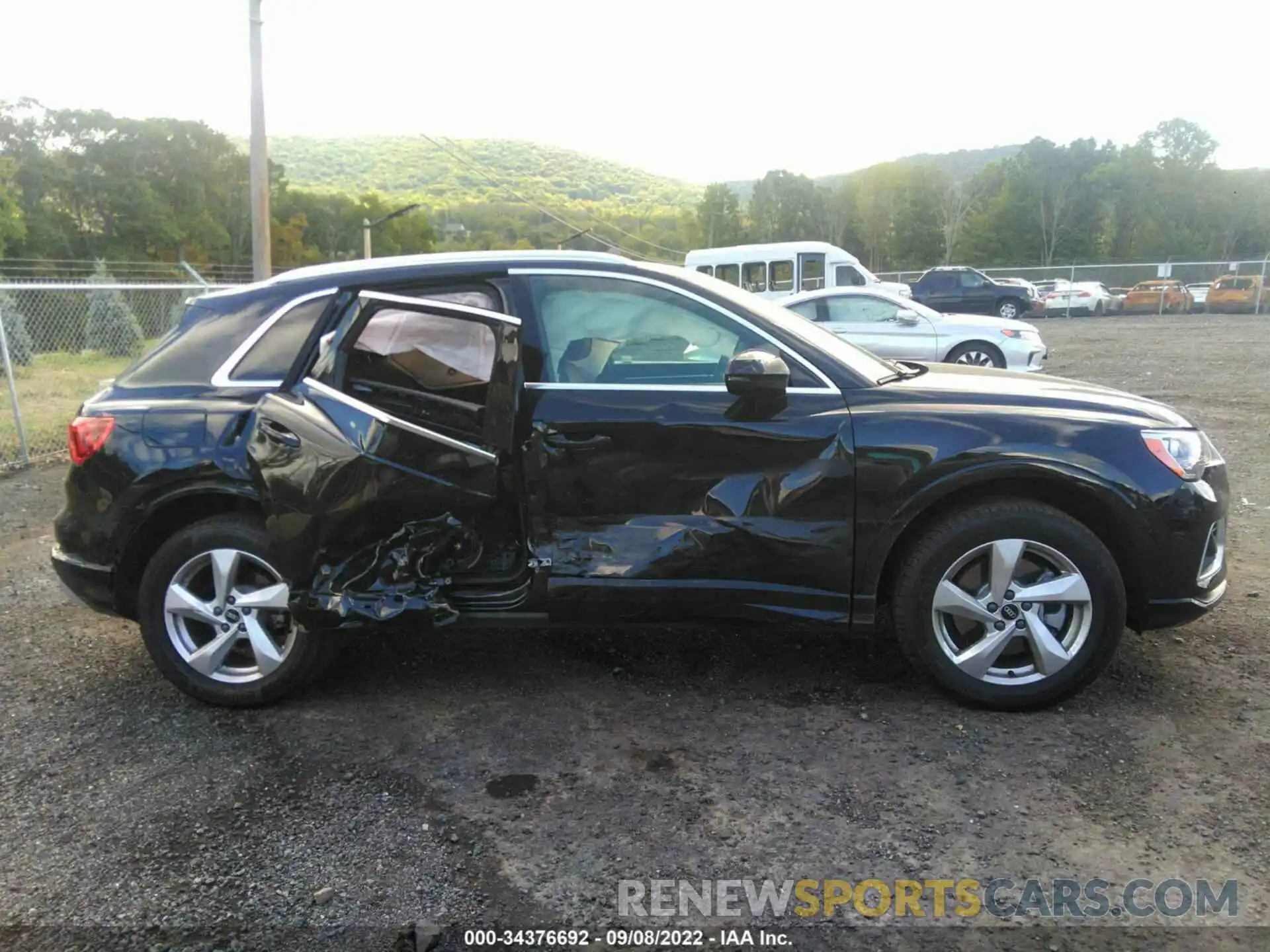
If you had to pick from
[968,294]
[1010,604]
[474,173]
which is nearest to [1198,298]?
[968,294]

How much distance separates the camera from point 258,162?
1322 cm

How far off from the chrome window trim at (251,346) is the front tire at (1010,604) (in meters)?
2.60

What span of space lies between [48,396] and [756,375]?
37.2ft

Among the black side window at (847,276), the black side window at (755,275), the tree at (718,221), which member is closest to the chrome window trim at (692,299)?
the black side window at (847,276)

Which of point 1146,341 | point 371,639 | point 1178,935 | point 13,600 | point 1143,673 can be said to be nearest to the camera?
point 1178,935

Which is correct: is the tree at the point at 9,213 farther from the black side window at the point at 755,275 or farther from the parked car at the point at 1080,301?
the parked car at the point at 1080,301

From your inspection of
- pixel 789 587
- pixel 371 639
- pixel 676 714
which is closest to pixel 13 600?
pixel 371 639

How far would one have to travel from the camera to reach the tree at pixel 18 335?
10859 mm

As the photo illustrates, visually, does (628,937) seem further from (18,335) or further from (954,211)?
(954,211)

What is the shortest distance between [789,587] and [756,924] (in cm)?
138

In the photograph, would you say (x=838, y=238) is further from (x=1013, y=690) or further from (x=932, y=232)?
(x=1013, y=690)

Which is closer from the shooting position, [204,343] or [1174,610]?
[1174,610]

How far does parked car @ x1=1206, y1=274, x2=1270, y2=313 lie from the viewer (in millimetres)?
32219

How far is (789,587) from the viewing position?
363cm
